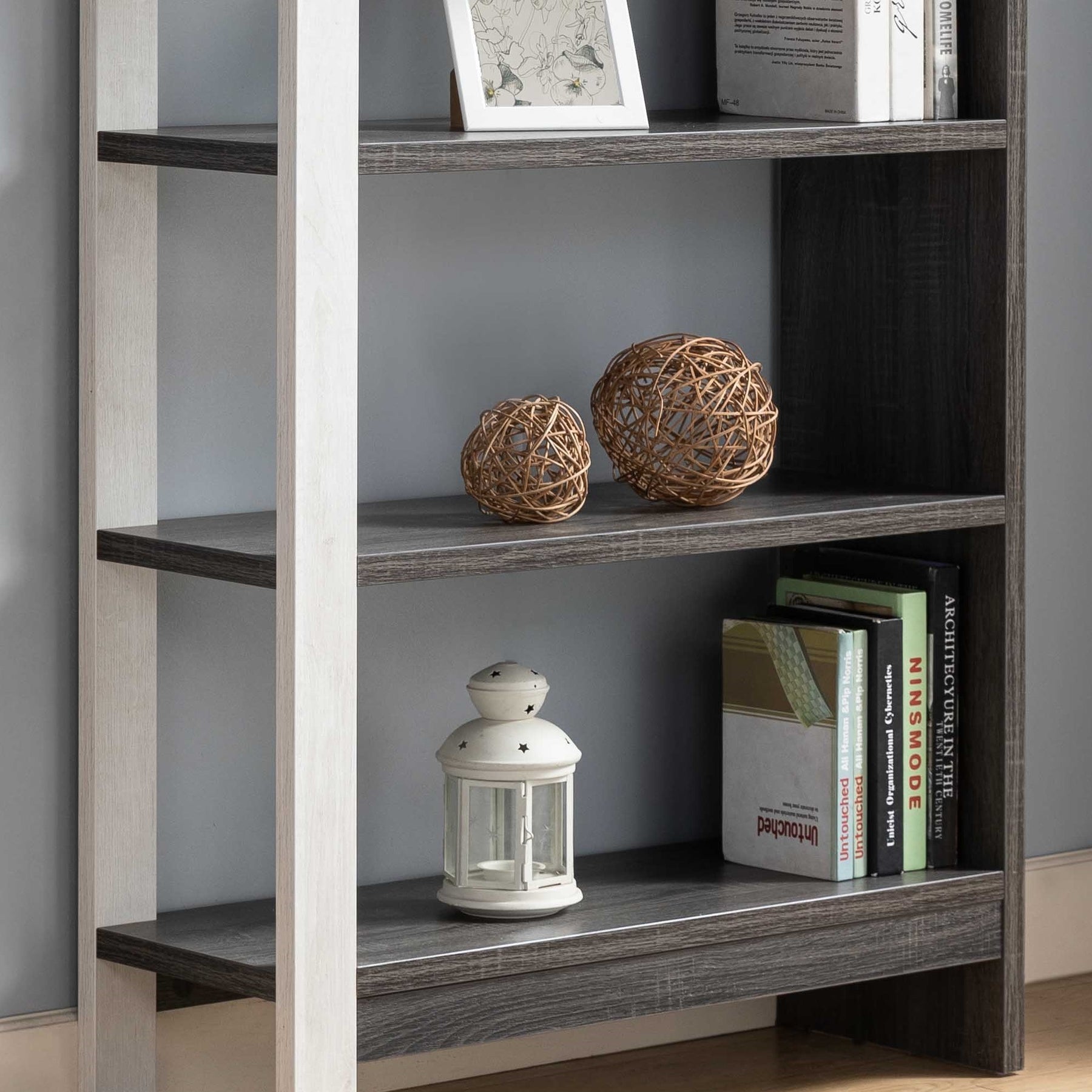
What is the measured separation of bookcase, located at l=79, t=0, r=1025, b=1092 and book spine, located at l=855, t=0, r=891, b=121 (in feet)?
0.14

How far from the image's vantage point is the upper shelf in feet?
6.62

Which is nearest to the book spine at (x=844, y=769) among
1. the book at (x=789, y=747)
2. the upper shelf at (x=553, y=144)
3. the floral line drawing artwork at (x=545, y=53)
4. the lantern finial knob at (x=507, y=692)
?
the book at (x=789, y=747)

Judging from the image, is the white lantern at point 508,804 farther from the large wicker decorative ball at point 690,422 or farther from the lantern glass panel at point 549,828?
the large wicker decorative ball at point 690,422

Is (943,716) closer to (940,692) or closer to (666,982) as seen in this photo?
(940,692)

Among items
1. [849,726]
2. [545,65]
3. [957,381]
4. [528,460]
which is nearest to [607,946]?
[849,726]

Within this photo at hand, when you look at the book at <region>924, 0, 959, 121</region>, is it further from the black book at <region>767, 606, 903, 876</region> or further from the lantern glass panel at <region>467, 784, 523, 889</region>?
the lantern glass panel at <region>467, 784, 523, 889</region>

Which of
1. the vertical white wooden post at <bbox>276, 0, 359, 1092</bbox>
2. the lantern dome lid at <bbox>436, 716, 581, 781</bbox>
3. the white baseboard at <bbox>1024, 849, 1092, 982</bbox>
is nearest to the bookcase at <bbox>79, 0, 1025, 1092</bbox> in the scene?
the vertical white wooden post at <bbox>276, 0, 359, 1092</bbox>

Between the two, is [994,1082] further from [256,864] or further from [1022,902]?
[256,864]

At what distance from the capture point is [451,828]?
2.30 meters

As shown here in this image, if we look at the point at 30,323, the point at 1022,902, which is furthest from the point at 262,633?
the point at 1022,902

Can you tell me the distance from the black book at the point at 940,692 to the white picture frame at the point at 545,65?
1.94 feet

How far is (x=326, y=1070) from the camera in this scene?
80.7 inches

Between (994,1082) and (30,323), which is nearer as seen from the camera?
(30,323)

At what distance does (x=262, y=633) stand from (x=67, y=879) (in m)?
0.31
